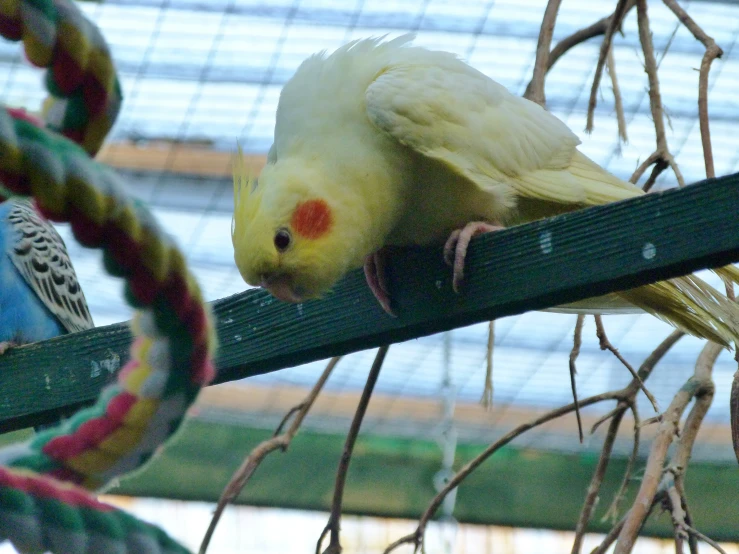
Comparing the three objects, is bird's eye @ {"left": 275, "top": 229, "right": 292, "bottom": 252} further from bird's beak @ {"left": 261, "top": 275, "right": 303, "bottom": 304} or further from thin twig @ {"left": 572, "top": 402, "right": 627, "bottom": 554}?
thin twig @ {"left": 572, "top": 402, "right": 627, "bottom": 554}

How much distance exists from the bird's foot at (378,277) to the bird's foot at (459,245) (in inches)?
4.8

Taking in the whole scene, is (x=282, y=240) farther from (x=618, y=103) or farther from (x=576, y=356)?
(x=618, y=103)

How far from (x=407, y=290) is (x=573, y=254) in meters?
0.35

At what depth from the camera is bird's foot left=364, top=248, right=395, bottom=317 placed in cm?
167

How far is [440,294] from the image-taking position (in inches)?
64.5

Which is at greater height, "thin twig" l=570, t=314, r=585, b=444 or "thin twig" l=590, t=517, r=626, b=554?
"thin twig" l=570, t=314, r=585, b=444

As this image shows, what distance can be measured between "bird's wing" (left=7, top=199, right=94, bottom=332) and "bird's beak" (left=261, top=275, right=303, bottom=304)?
7.07 feet

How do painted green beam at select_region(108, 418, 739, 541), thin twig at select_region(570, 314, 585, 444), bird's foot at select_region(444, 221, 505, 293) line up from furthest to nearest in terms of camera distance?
1. painted green beam at select_region(108, 418, 739, 541)
2. thin twig at select_region(570, 314, 585, 444)
3. bird's foot at select_region(444, 221, 505, 293)

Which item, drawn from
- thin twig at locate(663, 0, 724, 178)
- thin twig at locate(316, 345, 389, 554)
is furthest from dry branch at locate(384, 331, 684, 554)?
thin twig at locate(663, 0, 724, 178)

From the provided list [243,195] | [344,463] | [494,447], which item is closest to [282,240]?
[243,195]

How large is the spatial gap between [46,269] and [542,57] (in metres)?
2.20

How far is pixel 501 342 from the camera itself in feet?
16.4

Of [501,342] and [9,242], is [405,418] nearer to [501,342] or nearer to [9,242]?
[501,342]

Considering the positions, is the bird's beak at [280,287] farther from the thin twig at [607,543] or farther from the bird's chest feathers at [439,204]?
the thin twig at [607,543]
